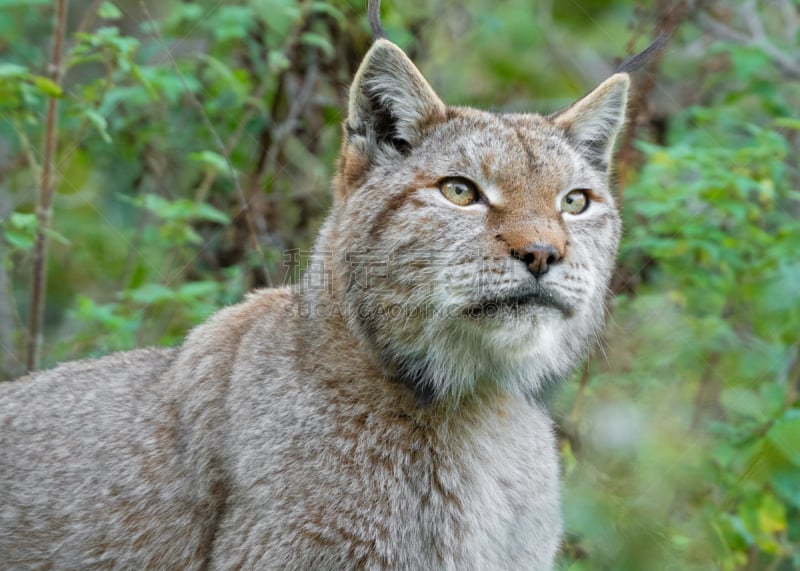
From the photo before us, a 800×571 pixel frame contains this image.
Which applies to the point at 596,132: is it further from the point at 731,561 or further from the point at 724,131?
the point at 724,131

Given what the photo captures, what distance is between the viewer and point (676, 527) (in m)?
5.72

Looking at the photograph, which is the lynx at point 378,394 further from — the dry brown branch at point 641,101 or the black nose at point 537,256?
the dry brown branch at point 641,101

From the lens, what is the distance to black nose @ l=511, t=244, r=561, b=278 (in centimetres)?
427

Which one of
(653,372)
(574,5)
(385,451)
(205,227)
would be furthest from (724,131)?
(385,451)

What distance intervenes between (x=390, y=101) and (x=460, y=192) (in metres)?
0.61

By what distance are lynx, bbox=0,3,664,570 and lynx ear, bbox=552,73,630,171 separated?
26mm

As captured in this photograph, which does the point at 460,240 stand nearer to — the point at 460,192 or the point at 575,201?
the point at 460,192

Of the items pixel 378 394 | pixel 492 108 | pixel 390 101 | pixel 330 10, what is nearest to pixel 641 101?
pixel 492 108

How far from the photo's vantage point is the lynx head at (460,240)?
438 centimetres

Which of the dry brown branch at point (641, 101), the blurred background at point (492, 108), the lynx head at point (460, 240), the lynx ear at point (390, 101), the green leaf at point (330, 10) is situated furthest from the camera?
the dry brown branch at point (641, 101)

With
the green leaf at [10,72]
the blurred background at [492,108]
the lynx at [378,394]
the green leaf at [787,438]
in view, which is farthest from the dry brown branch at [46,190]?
the green leaf at [787,438]

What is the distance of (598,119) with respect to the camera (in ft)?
17.4

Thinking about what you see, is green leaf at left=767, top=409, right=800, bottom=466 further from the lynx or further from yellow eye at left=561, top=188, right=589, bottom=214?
yellow eye at left=561, top=188, right=589, bottom=214

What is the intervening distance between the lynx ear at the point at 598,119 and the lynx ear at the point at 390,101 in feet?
2.41
